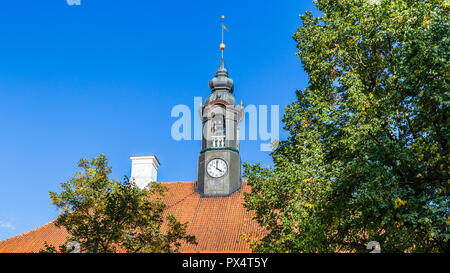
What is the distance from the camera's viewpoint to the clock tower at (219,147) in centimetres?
2819

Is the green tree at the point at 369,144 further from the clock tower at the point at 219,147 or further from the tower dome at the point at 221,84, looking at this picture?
the tower dome at the point at 221,84

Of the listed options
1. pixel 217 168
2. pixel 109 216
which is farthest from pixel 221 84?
pixel 109 216

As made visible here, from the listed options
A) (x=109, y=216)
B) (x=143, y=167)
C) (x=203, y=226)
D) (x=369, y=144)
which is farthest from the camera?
(x=143, y=167)

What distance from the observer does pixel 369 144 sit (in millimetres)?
11633

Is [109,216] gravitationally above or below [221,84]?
below

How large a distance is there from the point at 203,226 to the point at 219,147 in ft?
20.8

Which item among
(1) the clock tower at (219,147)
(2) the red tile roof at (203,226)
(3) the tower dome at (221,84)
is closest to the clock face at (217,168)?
(1) the clock tower at (219,147)

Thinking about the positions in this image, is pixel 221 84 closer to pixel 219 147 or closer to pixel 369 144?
pixel 219 147

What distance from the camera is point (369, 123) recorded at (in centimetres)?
1221

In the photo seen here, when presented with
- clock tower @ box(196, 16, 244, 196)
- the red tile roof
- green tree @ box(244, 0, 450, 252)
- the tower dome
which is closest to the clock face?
clock tower @ box(196, 16, 244, 196)

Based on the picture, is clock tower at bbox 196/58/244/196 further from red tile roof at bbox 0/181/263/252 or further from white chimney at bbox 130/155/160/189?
white chimney at bbox 130/155/160/189

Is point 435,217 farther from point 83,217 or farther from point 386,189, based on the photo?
point 83,217

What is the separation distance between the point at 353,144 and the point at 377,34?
139 inches
